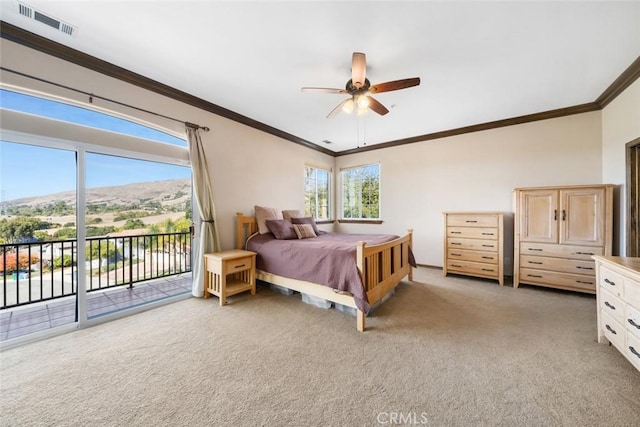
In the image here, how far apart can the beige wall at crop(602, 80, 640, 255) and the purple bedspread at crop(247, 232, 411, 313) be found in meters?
3.12

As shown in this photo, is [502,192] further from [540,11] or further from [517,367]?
[517,367]

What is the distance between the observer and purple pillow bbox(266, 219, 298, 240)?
11.8 ft

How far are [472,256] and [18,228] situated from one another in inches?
224

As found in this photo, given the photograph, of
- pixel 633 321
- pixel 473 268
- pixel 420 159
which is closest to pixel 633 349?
pixel 633 321

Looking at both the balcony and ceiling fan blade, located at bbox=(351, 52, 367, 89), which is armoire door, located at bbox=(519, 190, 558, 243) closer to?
ceiling fan blade, located at bbox=(351, 52, 367, 89)

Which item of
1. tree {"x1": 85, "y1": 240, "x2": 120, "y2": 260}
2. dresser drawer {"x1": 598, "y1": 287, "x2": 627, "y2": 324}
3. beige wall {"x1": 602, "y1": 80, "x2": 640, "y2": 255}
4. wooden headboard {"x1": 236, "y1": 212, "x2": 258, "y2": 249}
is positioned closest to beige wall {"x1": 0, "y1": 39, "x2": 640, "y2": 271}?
beige wall {"x1": 602, "y1": 80, "x2": 640, "y2": 255}

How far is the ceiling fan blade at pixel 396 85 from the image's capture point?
2158 mm

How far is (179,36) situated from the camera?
2.06m

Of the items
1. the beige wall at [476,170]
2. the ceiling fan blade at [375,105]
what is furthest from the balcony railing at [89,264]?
the beige wall at [476,170]

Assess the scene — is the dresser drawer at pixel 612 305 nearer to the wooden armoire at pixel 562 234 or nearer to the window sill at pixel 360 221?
the wooden armoire at pixel 562 234

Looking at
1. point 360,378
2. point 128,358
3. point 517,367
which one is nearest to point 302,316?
point 360,378

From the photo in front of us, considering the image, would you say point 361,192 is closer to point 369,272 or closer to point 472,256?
point 472,256

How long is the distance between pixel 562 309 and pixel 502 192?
78.3 inches
